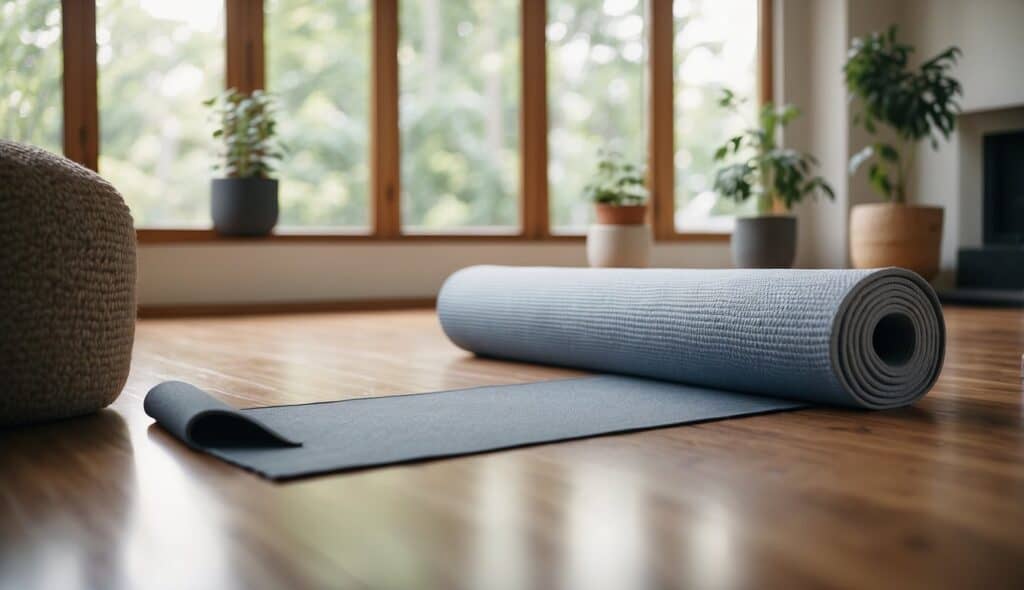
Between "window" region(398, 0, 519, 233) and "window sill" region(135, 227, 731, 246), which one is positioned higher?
"window" region(398, 0, 519, 233)

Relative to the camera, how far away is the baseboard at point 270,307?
14.2 feet

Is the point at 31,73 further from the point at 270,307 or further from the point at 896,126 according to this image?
the point at 896,126

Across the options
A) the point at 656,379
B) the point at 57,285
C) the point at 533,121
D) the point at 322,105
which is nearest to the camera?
the point at 57,285

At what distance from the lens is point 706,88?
6.00 metres

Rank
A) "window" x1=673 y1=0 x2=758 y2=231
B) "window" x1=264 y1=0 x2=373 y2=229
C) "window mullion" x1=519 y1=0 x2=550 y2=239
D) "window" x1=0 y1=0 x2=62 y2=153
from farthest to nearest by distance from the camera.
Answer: "window" x1=673 y1=0 x2=758 y2=231 < "window mullion" x1=519 y1=0 x2=550 y2=239 < "window" x1=264 y1=0 x2=373 y2=229 < "window" x1=0 y1=0 x2=62 y2=153

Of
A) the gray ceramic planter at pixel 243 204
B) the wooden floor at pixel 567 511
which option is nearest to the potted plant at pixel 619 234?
the gray ceramic planter at pixel 243 204

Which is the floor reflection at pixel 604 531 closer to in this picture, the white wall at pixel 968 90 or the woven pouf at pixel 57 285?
the woven pouf at pixel 57 285

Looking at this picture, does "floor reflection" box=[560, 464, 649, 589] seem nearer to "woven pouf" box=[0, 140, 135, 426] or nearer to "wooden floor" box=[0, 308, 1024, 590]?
"wooden floor" box=[0, 308, 1024, 590]

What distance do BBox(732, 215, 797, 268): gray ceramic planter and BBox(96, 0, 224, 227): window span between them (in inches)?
98.3

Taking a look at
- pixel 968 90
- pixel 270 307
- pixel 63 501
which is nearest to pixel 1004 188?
pixel 968 90

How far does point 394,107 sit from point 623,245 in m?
1.38

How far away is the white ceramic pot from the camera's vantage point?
4.33 metres

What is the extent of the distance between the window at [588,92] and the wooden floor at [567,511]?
3.98 m

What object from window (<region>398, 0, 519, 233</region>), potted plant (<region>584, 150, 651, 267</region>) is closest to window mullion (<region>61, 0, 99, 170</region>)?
window (<region>398, 0, 519, 233</region>)
